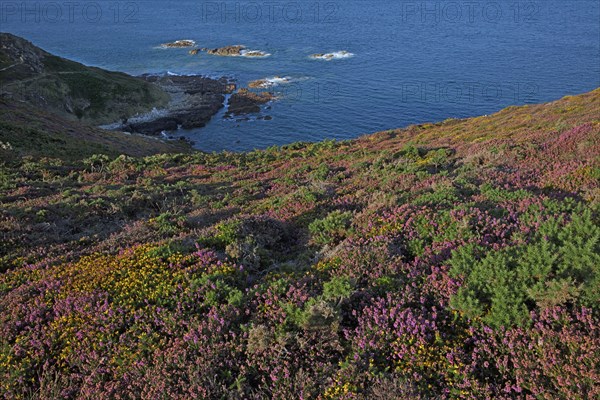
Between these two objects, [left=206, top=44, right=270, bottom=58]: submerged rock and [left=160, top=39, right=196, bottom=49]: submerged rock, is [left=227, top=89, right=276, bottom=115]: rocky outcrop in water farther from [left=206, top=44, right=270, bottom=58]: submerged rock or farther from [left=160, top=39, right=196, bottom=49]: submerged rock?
[left=160, top=39, right=196, bottom=49]: submerged rock

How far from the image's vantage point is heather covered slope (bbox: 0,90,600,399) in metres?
4.57

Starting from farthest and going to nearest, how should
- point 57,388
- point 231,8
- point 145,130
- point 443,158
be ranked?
point 231,8, point 145,130, point 443,158, point 57,388

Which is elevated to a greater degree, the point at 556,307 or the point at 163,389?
the point at 556,307

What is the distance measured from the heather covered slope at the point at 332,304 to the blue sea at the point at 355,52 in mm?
52761

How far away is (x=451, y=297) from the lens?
206 inches

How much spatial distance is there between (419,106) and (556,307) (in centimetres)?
7073

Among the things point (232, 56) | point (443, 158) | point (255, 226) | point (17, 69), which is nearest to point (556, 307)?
point (255, 226)

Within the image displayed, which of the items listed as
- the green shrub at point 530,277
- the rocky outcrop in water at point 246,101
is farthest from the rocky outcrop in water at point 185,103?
the green shrub at point 530,277

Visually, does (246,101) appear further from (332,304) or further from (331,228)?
(332,304)

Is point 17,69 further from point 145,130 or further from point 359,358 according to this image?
point 359,358

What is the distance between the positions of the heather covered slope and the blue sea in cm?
5276

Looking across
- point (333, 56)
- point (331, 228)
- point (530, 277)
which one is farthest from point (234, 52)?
point (530, 277)

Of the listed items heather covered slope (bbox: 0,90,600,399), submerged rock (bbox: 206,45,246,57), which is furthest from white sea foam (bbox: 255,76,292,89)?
heather covered slope (bbox: 0,90,600,399)

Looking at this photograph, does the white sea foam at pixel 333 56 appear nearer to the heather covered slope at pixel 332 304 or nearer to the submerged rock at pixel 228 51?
the submerged rock at pixel 228 51
